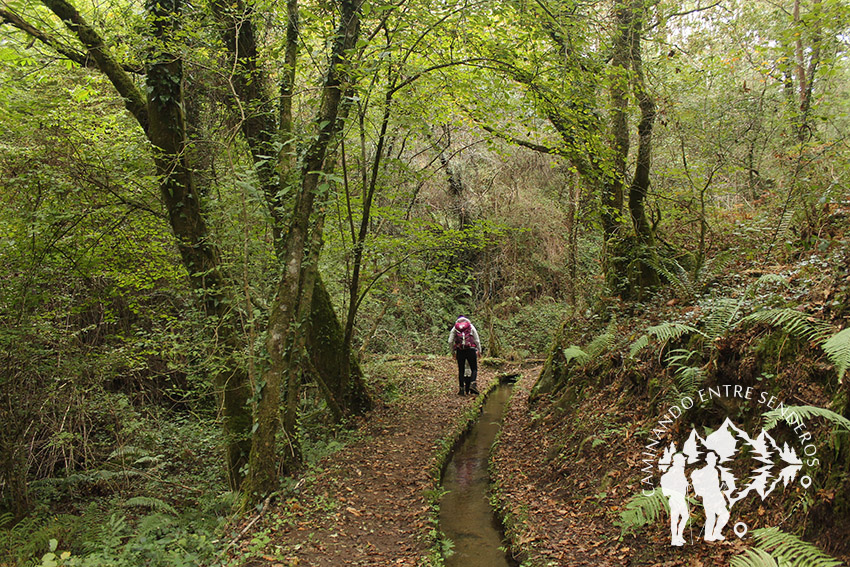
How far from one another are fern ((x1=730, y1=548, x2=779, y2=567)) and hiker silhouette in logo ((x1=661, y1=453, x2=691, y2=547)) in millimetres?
703

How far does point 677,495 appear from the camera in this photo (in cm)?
430

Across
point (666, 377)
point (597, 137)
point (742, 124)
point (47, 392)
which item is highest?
point (742, 124)

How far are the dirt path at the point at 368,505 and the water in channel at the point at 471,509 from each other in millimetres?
394

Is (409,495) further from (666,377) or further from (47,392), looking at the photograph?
(47,392)

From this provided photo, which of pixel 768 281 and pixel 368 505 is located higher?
pixel 768 281

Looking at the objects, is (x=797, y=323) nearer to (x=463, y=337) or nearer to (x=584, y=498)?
(x=584, y=498)

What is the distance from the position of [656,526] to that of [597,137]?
5812 mm

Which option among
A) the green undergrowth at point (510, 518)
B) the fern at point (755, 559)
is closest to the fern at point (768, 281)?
the fern at point (755, 559)

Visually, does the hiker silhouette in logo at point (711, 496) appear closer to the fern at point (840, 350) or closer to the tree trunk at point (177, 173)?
the fern at point (840, 350)

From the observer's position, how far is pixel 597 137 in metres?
7.66

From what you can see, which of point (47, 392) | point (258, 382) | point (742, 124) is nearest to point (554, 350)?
point (258, 382)

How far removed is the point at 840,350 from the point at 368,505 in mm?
5166

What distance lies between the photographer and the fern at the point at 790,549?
117 inches

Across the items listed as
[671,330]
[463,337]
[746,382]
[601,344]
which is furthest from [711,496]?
A: [463,337]
